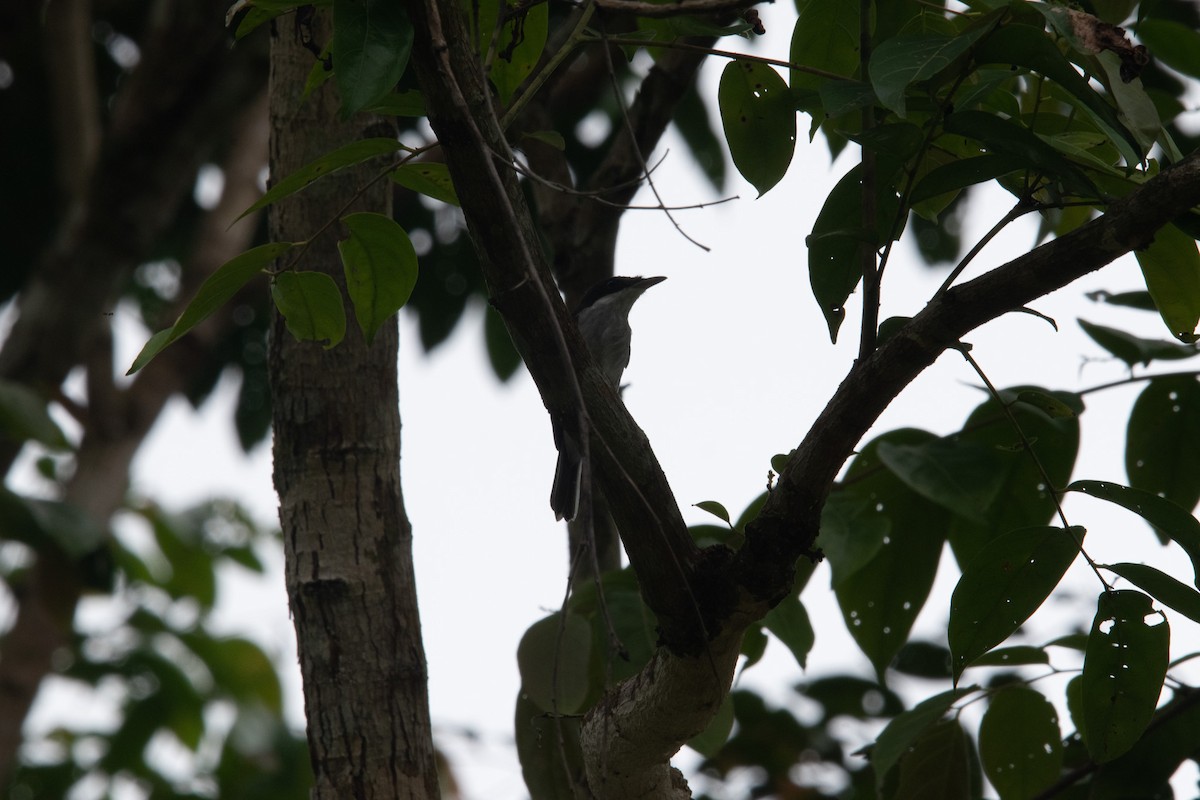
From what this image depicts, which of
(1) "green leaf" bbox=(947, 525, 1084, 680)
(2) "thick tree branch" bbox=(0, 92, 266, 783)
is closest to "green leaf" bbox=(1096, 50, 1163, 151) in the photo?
(1) "green leaf" bbox=(947, 525, 1084, 680)

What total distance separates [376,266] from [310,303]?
0.14m

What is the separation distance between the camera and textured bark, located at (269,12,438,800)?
245cm

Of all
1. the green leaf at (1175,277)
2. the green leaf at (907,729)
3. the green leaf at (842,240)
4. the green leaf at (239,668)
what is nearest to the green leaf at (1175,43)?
the green leaf at (1175,277)

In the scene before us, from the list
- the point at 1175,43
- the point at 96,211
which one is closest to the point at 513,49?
the point at 1175,43

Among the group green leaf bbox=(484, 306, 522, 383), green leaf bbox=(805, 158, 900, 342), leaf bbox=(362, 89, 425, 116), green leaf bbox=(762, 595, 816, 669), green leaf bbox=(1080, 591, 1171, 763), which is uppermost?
green leaf bbox=(484, 306, 522, 383)

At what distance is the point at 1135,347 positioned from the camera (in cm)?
272

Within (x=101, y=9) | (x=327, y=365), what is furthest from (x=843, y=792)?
(x=101, y=9)

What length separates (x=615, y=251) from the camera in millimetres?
4016

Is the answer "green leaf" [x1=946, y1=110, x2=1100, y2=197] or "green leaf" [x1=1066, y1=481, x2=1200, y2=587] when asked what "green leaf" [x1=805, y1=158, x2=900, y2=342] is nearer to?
"green leaf" [x1=946, y1=110, x2=1100, y2=197]

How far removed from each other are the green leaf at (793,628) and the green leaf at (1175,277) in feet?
3.32

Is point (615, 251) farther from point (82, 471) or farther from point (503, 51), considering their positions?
point (82, 471)

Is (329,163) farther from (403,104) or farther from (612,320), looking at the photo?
(612,320)

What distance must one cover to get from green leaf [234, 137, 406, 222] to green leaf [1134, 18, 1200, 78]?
2.00 m

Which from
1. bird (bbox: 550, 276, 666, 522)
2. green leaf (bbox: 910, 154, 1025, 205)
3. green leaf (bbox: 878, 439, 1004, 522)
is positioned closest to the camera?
green leaf (bbox: 910, 154, 1025, 205)
